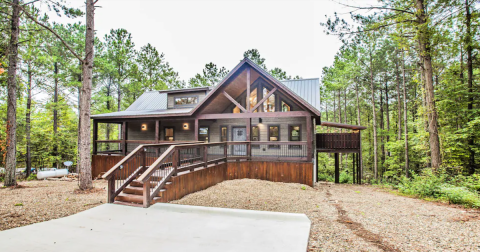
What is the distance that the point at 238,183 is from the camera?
909cm

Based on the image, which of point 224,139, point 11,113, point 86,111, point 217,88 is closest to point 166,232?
point 86,111

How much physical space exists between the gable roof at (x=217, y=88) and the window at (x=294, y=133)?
1.78m

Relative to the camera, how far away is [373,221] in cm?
488

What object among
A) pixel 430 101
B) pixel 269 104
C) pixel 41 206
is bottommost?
pixel 41 206

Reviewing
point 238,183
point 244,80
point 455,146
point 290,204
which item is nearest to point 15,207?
point 238,183

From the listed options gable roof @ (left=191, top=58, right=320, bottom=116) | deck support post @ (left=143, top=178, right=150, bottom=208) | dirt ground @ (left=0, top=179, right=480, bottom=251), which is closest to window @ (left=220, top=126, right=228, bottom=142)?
gable roof @ (left=191, top=58, right=320, bottom=116)

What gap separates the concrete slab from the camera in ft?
10.7

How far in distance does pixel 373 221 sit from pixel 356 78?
70.4 feet

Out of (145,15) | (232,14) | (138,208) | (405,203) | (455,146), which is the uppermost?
(232,14)

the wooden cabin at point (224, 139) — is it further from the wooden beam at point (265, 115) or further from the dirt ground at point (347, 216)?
the dirt ground at point (347, 216)

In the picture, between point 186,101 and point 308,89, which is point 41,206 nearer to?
point 186,101

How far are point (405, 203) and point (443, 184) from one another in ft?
8.16

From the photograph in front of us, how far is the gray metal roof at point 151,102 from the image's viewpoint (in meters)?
18.1

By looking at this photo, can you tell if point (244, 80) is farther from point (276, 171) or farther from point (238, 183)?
point (238, 183)
